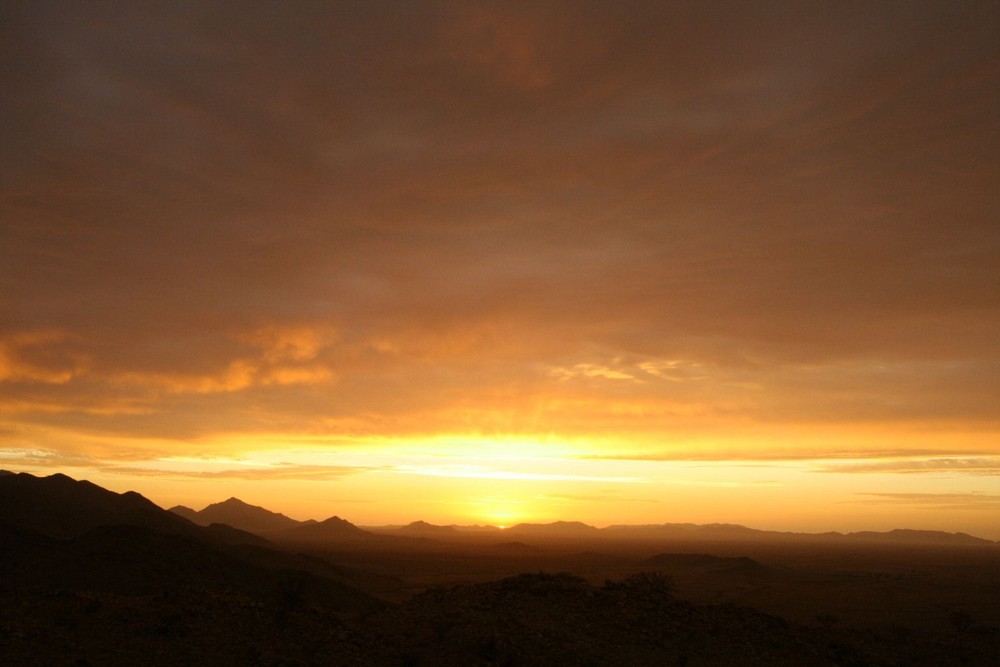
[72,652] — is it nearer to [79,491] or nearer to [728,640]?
[728,640]

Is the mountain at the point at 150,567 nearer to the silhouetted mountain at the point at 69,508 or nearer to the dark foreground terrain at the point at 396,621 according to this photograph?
the dark foreground terrain at the point at 396,621

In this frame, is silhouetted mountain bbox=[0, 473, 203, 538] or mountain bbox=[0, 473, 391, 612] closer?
mountain bbox=[0, 473, 391, 612]

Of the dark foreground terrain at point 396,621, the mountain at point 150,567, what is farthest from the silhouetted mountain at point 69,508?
the dark foreground terrain at point 396,621

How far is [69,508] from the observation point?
84.9m

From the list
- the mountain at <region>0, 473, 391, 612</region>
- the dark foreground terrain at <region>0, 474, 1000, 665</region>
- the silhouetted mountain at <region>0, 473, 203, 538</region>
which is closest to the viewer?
the dark foreground terrain at <region>0, 474, 1000, 665</region>

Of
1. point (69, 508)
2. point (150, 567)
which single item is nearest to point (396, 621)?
point (150, 567)

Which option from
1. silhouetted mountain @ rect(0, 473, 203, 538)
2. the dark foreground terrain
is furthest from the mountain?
silhouetted mountain @ rect(0, 473, 203, 538)

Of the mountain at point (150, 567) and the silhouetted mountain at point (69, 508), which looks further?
the silhouetted mountain at point (69, 508)

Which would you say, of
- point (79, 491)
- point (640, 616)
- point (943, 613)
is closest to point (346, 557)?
point (79, 491)

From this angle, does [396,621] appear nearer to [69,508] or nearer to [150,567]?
[150,567]

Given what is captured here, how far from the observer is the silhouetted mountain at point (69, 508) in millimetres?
76500

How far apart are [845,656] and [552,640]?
1172 cm

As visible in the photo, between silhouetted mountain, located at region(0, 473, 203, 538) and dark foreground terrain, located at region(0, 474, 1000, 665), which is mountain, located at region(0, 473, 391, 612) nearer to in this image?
dark foreground terrain, located at region(0, 474, 1000, 665)

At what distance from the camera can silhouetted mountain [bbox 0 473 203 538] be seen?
76.5 metres
